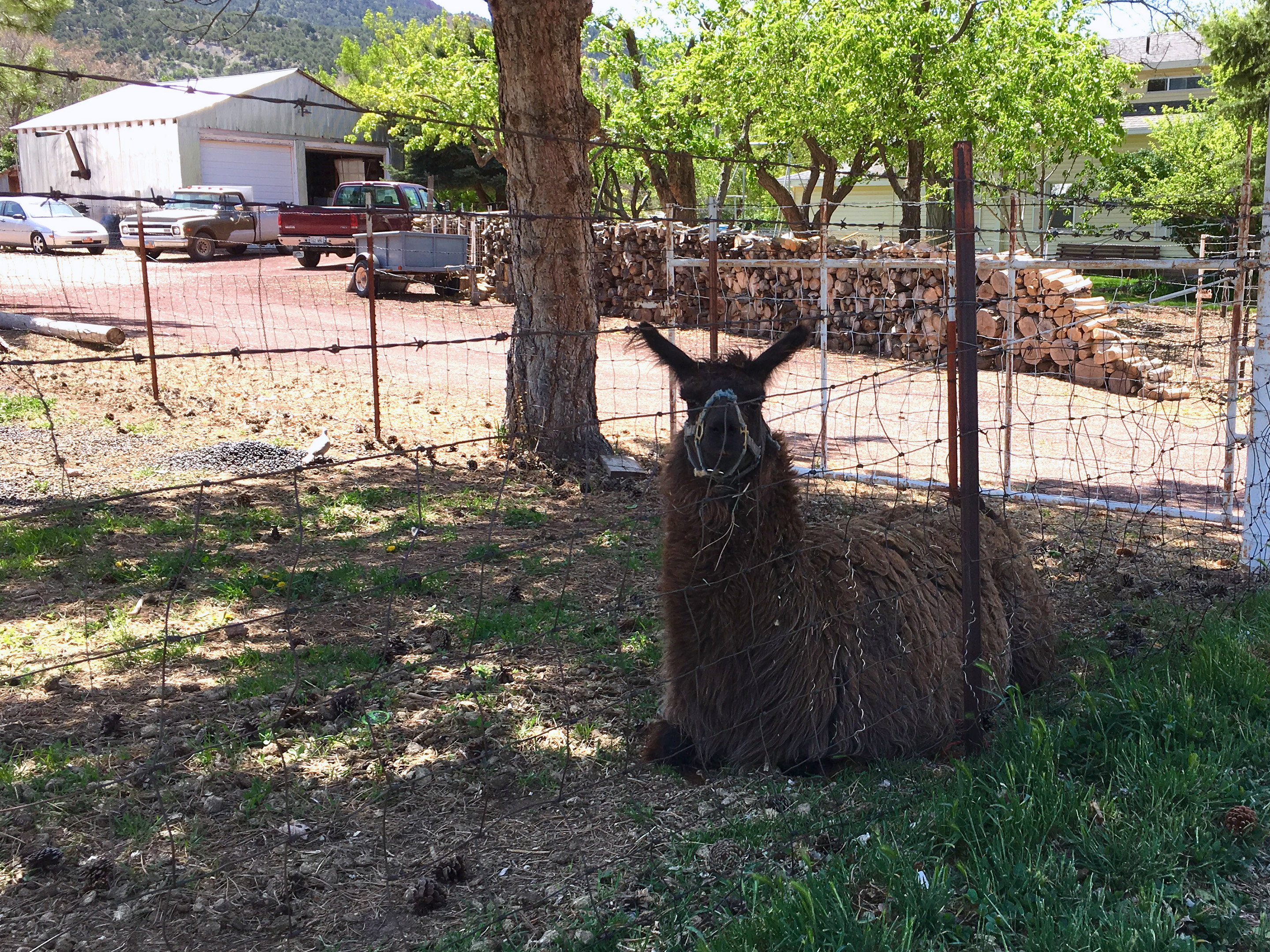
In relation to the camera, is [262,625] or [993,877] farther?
[262,625]

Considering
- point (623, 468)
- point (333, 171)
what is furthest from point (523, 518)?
point (333, 171)

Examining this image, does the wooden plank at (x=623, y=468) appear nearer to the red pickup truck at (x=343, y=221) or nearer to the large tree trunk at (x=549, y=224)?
the large tree trunk at (x=549, y=224)

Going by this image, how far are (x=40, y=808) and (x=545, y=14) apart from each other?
6525 mm

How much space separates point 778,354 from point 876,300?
1369 centimetres

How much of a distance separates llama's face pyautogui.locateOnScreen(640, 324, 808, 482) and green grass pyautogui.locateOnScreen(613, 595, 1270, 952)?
3.93ft

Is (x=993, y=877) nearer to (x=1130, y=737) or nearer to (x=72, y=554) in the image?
(x=1130, y=737)

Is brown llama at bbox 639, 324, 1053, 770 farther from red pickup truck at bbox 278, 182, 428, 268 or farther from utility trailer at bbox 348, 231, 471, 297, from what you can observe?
red pickup truck at bbox 278, 182, 428, 268

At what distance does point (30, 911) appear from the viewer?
3.01 meters

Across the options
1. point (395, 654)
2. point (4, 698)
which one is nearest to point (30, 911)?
point (4, 698)

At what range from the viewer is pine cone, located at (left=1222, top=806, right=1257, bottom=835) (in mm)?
3121

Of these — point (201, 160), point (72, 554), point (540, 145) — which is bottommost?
point (72, 554)

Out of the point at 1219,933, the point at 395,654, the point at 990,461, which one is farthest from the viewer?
the point at 990,461

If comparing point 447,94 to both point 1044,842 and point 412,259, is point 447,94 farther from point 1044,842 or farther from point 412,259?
point 1044,842

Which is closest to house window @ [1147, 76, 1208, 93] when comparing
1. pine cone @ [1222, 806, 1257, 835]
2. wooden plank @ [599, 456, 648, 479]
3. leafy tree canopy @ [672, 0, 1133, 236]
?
leafy tree canopy @ [672, 0, 1133, 236]
